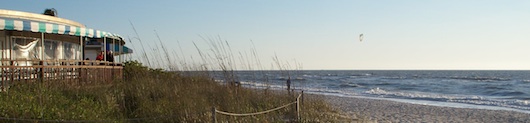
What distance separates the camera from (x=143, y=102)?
10289 millimetres

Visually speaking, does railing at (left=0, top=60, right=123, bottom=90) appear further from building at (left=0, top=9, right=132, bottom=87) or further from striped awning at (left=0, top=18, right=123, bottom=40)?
striped awning at (left=0, top=18, right=123, bottom=40)

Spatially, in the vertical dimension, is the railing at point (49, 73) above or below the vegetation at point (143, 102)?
above

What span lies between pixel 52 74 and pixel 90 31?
2.02 m

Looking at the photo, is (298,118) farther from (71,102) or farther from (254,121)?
(71,102)

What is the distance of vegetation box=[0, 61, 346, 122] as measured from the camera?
8.41m

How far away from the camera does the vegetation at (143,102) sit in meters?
8.41

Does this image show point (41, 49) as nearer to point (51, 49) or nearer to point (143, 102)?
point (51, 49)

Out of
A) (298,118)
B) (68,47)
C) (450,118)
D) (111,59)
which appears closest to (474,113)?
(450,118)

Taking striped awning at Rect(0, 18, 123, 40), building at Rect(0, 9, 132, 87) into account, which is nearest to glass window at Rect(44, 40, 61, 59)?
building at Rect(0, 9, 132, 87)

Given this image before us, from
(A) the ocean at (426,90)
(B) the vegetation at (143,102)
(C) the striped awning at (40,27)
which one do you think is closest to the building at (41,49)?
(C) the striped awning at (40,27)

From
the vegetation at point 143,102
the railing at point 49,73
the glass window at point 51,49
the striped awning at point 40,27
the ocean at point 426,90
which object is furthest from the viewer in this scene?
the ocean at point 426,90

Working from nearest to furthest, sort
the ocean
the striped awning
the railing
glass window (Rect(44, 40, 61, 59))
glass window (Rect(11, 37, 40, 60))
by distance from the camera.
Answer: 1. the railing
2. the striped awning
3. glass window (Rect(11, 37, 40, 60))
4. glass window (Rect(44, 40, 61, 59))
5. the ocean

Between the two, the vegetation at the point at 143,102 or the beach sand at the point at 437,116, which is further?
the beach sand at the point at 437,116

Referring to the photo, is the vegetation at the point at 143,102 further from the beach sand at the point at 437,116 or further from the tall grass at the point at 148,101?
the beach sand at the point at 437,116
